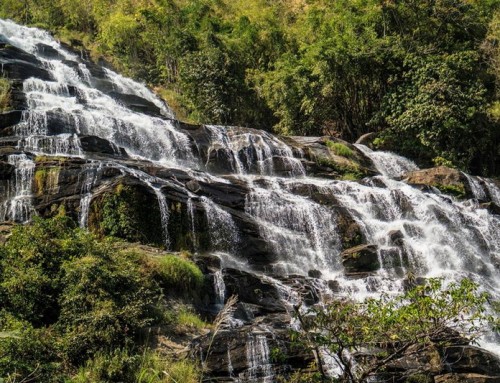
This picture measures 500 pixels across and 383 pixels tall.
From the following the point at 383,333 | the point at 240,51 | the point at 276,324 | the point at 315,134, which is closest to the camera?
the point at 383,333

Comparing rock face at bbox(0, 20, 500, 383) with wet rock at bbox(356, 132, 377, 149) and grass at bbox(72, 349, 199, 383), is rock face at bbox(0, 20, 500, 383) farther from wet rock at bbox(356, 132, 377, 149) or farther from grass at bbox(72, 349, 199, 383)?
wet rock at bbox(356, 132, 377, 149)

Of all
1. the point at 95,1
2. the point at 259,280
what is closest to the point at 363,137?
the point at 259,280

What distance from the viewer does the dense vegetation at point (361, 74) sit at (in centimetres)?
2805

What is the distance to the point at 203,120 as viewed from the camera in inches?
1299

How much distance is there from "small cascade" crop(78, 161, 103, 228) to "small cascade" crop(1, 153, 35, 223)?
1484 mm

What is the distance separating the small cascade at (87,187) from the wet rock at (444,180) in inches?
529

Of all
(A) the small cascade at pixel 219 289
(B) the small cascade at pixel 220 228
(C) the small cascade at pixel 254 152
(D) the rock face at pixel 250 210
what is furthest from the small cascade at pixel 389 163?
(A) the small cascade at pixel 219 289

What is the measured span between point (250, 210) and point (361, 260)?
418cm

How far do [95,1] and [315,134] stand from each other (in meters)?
29.4

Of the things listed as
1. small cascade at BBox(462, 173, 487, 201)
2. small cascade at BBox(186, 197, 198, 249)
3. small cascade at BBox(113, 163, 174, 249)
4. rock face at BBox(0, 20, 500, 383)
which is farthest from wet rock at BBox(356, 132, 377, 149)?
small cascade at BBox(113, 163, 174, 249)

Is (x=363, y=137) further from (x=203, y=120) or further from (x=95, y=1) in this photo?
(x=95, y=1)

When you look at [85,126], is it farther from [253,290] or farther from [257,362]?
[257,362]

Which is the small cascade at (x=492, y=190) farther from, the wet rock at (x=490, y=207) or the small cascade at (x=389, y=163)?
the small cascade at (x=389, y=163)

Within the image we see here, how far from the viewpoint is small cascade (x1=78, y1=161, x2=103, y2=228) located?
48.3 feet
